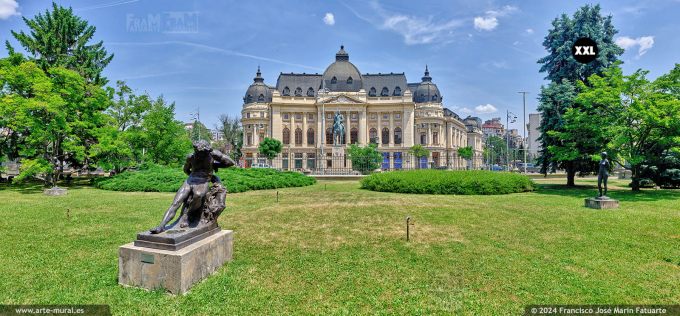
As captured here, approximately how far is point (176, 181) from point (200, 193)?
48.5 ft

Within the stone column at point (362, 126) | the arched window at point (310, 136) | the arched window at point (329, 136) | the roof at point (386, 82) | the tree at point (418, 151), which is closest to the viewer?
the tree at point (418, 151)

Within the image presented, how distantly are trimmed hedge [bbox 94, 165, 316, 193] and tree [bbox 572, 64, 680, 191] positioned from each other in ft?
55.2

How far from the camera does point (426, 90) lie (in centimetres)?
7231

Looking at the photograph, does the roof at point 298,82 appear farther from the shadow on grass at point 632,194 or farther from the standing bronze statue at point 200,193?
the standing bronze statue at point 200,193

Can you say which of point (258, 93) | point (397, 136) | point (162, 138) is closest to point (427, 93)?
point (397, 136)

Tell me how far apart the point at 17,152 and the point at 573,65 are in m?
38.4

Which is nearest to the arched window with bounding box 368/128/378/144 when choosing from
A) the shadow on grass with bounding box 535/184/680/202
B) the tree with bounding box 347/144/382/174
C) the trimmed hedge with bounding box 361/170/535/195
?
the tree with bounding box 347/144/382/174

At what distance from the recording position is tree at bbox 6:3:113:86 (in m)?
24.3

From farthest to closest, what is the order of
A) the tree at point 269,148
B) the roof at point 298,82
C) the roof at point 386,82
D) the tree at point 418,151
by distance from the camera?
the roof at point 386,82
the roof at point 298,82
the tree at point 418,151
the tree at point 269,148

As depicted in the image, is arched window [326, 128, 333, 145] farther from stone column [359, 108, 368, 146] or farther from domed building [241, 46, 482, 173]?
stone column [359, 108, 368, 146]

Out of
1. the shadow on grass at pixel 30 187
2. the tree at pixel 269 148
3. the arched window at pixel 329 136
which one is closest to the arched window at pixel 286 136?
the arched window at pixel 329 136

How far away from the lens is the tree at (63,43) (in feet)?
79.7

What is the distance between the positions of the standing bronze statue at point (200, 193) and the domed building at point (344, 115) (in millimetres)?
57663

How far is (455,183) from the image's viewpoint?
1647 cm
